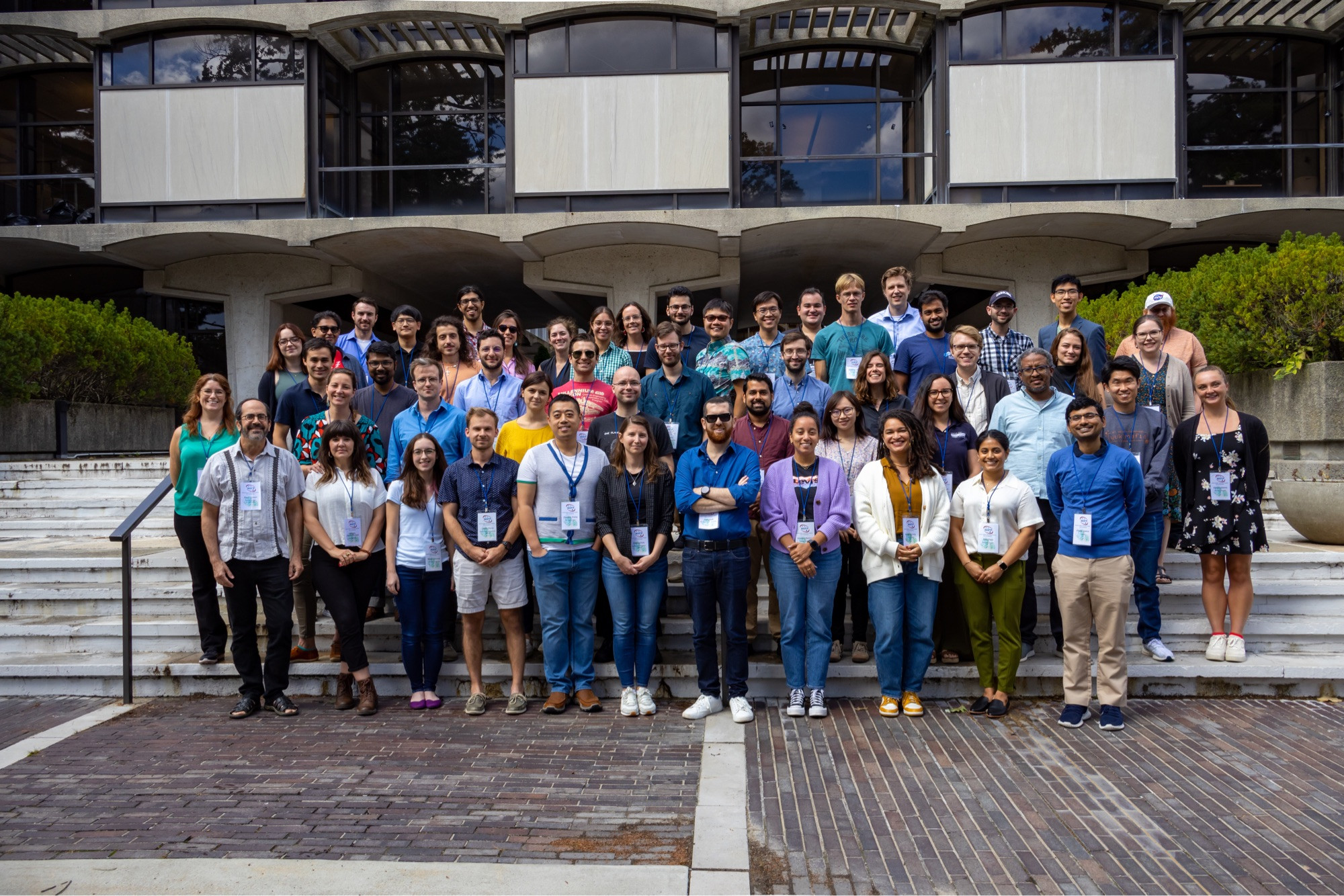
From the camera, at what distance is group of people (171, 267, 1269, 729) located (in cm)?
578

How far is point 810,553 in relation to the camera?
5738 mm

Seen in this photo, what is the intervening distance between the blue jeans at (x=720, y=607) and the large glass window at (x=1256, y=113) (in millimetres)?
16190

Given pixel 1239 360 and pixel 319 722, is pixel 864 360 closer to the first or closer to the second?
pixel 319 722

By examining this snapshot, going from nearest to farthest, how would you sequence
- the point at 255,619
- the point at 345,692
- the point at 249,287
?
the point at 255,619, the point at 345,692, the point at 249,287

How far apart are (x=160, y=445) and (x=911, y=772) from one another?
615 inches

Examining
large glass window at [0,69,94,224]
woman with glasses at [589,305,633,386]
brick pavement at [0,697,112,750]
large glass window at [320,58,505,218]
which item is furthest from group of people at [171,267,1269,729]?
large glass window at [0,69,94,224]

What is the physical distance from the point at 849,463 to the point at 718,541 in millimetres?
1131

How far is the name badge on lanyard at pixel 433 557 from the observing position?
239 inches

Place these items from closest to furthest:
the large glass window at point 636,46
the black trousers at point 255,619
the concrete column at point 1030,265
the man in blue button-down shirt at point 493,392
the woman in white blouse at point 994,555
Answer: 1. the woman in white blouse at point 994,555
2. the black trousers at point 255,619
3. the man in blue button-down shirt at point 493,392
4. the large glass window at point 636,46
5. the concrete column at point 1030,265

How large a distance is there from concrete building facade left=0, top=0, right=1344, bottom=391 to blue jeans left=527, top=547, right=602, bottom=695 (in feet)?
32.9

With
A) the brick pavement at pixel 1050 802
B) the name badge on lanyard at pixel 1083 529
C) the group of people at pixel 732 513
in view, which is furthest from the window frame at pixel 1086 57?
the brick pavement at pixel 1050 802

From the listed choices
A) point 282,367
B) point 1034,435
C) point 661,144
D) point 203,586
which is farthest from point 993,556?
point 661,144

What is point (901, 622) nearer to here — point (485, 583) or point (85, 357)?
point (485, 583)

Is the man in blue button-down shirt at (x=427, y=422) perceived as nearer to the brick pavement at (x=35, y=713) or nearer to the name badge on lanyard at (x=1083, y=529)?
the brick pavement at (x=35, y=713)
